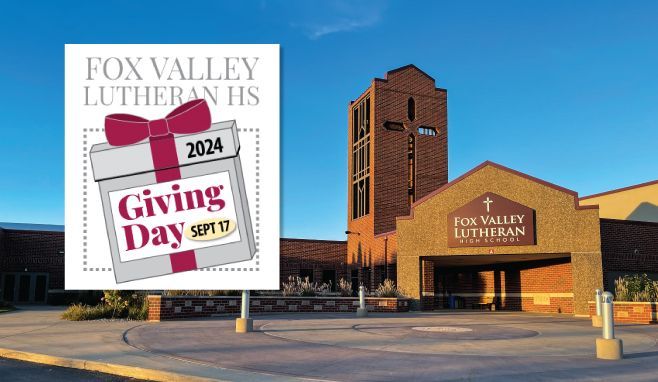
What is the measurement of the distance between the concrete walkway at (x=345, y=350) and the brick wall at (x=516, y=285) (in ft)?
39.5

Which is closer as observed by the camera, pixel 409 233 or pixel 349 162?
pixel 409 233

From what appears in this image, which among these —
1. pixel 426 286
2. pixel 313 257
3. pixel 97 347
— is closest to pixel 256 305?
pixel 426 286

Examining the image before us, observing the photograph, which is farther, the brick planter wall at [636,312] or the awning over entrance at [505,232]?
the awning over entrance at [505,232]

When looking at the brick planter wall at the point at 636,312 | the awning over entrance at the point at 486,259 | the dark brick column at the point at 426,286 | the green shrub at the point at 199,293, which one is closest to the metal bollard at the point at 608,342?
the brick planter wall at the point at 636,312

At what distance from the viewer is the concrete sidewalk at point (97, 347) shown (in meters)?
9.10

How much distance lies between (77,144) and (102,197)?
3.95ft

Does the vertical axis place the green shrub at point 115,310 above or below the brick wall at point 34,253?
below

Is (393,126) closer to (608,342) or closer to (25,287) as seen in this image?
(25,287)

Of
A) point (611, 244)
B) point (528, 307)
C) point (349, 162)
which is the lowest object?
point (528, 307)

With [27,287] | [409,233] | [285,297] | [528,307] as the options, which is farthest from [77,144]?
[27,287]

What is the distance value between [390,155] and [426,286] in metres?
14.1

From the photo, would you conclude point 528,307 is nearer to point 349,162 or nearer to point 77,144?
point 349,162

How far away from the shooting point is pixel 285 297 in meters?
24.4

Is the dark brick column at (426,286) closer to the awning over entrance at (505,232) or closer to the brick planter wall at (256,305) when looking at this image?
the awning over entrance at (505,232)
